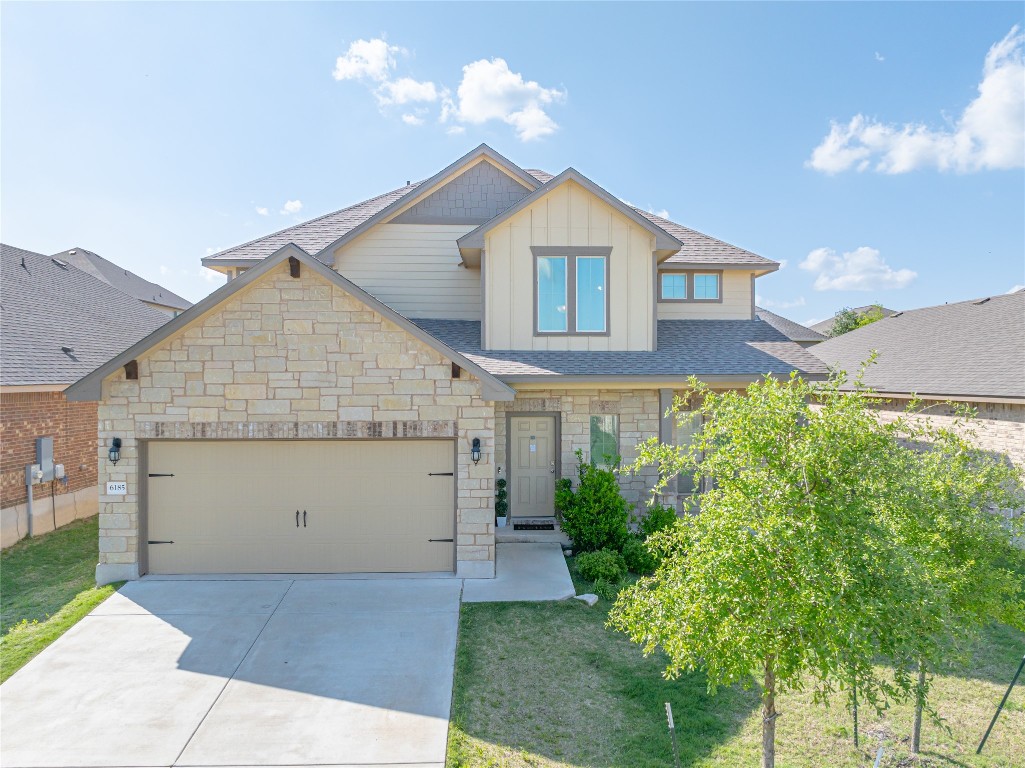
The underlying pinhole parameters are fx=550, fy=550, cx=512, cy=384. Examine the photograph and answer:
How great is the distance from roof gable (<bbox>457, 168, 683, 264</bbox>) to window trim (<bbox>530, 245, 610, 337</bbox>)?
728 mm

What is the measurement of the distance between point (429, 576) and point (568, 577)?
83.0 inches

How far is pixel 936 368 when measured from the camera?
1276cm

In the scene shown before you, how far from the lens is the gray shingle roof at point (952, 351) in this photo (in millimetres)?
10938

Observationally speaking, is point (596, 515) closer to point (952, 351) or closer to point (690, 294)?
point (690, 294)

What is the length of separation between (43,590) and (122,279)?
3113 cm

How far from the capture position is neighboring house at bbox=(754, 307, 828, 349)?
1095 inches

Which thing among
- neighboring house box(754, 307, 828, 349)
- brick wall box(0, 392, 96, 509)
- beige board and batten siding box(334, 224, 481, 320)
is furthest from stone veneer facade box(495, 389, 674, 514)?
neighboring house box(754, 307, 828, 349)

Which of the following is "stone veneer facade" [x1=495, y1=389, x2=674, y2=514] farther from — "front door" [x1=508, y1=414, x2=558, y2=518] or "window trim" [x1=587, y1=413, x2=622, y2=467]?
"front door" [x1=508, y1=414, x2=558, y2=518]

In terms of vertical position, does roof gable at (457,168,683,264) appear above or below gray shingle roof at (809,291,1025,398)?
above

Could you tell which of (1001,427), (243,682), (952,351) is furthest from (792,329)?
(243,682)

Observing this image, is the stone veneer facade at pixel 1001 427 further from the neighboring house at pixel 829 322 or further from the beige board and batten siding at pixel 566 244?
the neighboring house at pixel 829 322

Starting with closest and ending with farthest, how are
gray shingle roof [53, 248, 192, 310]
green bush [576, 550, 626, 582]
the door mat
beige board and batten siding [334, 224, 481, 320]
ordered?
green bush [576, 550, 626, 582], the door mat, beige board and batten siding [334, 224, 481, 320], gray shingle roof [53, 248, 192, 310]

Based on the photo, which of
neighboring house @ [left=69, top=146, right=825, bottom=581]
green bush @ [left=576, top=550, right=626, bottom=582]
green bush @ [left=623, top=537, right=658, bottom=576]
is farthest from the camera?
green bush @ [left=623, top=537, right=658, bottom=576]

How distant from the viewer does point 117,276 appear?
32.8 m
